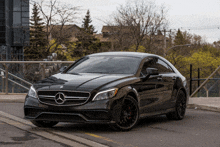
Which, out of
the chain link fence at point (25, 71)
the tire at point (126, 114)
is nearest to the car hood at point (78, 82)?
the tire at point (126, 114)

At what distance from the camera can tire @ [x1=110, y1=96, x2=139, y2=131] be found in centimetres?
722

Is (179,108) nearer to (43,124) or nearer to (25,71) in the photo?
(43,124)

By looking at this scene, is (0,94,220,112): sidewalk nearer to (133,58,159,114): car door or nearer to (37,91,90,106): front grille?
(133,58,159,114): car door

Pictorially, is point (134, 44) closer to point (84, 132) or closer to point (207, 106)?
point (207, 106)

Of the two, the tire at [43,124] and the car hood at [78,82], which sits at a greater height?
the car hood at [78,82]

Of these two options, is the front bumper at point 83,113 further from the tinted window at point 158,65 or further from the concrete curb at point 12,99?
the concrete curb at point 12,99

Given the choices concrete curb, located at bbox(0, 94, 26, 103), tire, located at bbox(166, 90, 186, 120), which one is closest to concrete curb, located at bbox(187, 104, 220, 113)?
tire, located at bbox(166, 90, 186, 120)

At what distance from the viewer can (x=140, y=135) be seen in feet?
23.3

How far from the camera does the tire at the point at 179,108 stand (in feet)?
31.5

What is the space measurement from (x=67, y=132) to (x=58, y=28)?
36357mm

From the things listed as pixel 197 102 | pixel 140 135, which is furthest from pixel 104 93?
pixel 197 102

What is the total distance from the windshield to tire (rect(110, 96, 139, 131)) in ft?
2.62

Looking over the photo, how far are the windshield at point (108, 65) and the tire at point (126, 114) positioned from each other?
31.5 inches

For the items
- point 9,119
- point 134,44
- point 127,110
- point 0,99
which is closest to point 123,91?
point 127,110
